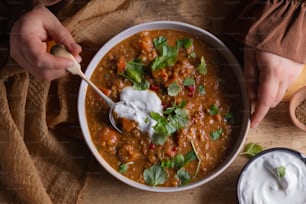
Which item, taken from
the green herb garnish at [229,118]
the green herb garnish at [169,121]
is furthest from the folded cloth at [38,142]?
the green herb garnish at [229,118]

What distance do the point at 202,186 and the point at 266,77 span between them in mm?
467

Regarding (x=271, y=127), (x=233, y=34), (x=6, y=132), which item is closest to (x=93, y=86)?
(x=6, y=132)

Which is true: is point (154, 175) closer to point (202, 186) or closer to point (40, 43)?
point (202, 186)

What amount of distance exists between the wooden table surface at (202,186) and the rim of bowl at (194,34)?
82 millimetres

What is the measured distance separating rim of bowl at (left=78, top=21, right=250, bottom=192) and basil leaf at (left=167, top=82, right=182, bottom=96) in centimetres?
21

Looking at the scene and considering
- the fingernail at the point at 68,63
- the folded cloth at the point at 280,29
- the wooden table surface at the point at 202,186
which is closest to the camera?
the fingernail at the point at 68,63

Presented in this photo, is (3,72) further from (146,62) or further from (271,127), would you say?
(271,127)

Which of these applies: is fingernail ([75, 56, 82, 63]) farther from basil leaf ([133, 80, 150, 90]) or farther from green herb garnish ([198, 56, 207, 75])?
green herb garnish ([198, 56, 207, 75])

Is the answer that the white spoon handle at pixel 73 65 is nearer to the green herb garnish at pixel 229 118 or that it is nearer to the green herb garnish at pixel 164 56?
the green herb garnish at pixel 164 56

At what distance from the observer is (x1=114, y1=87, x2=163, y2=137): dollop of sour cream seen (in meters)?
2.03

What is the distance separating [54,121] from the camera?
2.10 meters

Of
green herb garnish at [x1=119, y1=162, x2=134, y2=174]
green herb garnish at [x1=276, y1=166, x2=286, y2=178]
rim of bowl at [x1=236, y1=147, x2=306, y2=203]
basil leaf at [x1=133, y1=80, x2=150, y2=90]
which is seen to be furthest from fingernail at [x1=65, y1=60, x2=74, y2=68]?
green herb garnish at [x1=276, y1=166, x2=286, y2=178]

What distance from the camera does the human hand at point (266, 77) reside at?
6.57 ft

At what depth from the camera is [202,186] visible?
7.06 ft
